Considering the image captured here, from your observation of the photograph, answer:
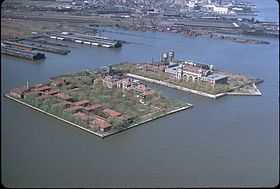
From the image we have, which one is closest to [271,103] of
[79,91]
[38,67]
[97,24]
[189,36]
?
[79,91]

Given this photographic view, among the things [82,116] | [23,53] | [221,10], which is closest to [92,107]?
[82,116]

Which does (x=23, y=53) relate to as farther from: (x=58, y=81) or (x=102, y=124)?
(x=102, y=124)

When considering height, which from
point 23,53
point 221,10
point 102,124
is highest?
point 221,10

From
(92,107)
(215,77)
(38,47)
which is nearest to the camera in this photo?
(92,107)

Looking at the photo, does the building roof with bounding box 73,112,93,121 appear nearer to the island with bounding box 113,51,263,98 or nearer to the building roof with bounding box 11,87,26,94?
the building roof with bounding box 11,87,26,94

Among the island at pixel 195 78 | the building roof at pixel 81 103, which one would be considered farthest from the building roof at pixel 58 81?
the island at pixel 195 78

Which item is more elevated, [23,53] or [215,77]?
[23,53]

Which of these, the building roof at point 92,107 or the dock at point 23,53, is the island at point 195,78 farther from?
the building roof at point 92,107

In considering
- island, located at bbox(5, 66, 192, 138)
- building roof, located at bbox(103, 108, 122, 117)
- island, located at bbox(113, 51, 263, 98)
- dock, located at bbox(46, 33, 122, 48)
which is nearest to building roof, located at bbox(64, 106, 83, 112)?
island, located at bbox(5, 66, 192, 138)
